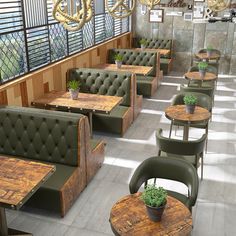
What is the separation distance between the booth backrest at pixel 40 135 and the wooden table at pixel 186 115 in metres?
Answer: 1.47

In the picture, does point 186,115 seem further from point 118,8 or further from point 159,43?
point 159,43

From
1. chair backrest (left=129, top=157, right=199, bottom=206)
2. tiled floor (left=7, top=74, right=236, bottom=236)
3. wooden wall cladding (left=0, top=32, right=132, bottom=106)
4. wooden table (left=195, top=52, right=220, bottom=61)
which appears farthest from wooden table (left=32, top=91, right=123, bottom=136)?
wooden table (left=195, top=52, right=220, bottom=61)

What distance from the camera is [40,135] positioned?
A: 3855 millimetres

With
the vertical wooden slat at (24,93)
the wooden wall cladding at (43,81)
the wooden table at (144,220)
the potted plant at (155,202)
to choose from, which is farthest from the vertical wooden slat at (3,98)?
the potted plant at (155,202)

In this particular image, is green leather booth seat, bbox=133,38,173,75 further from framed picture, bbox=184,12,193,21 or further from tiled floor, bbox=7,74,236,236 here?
tiled floor, bbox=7,74,236,236

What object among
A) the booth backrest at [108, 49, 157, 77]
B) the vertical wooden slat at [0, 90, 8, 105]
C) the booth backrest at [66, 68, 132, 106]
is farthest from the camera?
the booth backrest at [108, 49, 157, 77]

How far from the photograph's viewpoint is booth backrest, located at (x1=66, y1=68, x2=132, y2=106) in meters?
5.85

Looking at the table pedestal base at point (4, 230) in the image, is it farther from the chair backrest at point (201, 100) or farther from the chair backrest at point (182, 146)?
the chair backrest at point (201, 100)

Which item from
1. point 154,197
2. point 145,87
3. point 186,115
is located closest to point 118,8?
point 186,115

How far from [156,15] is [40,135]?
7.22 m

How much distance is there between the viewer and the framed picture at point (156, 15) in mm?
9883

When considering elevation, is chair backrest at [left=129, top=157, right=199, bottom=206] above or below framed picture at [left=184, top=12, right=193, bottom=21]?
below

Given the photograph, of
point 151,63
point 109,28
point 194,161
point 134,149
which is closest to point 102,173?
point 134,149

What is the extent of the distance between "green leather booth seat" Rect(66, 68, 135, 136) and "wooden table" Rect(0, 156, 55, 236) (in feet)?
8.50
